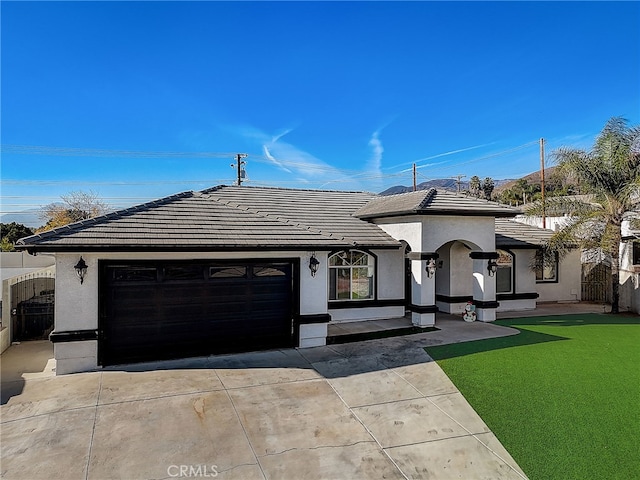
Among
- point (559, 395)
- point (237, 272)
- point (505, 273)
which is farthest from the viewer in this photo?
point (505, 273)

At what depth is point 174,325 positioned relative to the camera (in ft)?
30.4

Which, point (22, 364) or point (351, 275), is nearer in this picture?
point (22, 364)

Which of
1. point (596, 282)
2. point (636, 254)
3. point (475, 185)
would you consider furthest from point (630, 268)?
point (475, 185)

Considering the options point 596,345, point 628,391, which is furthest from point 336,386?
point 596,345

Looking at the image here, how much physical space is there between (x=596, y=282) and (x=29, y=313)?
2153cm

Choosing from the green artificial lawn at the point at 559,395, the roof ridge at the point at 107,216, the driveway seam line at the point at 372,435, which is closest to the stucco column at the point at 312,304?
the driveway seam line at the point at 372,435

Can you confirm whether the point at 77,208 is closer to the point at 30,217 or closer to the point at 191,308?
the point at 30,217

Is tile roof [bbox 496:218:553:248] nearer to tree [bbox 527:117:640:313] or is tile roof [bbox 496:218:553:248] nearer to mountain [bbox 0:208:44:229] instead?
tree [bbox 527:117:640:313]

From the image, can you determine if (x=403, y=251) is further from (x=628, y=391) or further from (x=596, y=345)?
(x=628, y=391)

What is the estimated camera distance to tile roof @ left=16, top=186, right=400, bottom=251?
28.0 feet

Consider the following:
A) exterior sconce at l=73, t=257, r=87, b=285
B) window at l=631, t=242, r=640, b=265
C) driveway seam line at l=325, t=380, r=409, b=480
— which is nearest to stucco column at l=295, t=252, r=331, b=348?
driveway seam line at l=325, t=380, r=409, b=480

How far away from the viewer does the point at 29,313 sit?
11516 mm

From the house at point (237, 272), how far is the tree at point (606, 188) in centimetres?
447

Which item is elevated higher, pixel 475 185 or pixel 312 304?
pixel 475 185
